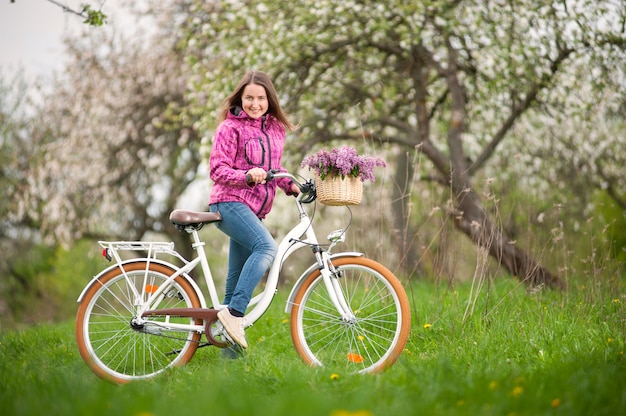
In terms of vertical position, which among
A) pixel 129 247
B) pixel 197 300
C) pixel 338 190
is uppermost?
pixel 338 190

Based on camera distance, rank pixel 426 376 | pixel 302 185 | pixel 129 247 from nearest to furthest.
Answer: pixel 426 376 → pixel 302 185 → pixel 129 247

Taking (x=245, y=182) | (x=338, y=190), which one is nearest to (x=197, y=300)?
(x=245, y=182)

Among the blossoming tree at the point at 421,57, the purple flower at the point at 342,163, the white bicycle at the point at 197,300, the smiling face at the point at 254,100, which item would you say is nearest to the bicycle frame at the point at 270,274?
the white bicycle at the point at 197,300

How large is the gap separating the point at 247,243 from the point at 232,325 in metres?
0.48

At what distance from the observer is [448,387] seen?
A: 283cm

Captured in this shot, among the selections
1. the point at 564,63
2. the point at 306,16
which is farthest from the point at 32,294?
the point at 564,63

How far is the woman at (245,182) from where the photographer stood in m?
3.60

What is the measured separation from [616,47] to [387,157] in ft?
14.3

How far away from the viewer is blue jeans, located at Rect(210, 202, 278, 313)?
3.60 meters

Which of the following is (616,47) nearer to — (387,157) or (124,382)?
(387,157)

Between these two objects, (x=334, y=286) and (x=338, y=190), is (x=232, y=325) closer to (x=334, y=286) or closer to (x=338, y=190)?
(x=334, y=286)

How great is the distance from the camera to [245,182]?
11.7 feet

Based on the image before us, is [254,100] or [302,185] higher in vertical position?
[254,100]

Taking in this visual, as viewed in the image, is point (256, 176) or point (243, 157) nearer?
point (256, 176)
